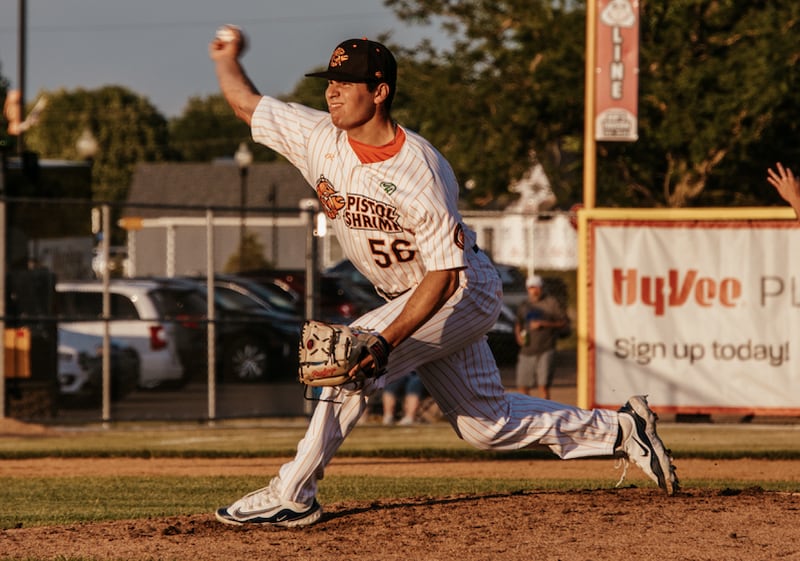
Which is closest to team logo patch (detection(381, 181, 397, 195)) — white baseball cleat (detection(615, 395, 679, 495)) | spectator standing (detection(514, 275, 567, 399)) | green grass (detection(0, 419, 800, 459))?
white baseball cleat (detection(615, 395, 679, 495))

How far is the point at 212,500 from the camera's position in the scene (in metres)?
8.88

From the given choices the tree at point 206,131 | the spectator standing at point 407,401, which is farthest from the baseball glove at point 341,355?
the tree at point 206,131

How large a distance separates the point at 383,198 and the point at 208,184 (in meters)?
65.1

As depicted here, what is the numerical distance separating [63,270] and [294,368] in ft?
11.2

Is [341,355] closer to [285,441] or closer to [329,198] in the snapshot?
[329,198]

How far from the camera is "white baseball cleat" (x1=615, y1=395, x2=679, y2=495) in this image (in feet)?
23.1

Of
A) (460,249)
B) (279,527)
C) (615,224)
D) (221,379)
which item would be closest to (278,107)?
(460,249)

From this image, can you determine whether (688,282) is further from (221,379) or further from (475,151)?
(475,151)

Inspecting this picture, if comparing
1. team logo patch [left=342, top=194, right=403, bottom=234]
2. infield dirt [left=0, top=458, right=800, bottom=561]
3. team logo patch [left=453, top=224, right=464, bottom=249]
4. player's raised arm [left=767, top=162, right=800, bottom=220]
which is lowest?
infield dirt [left=0, top=458, right=800, bottom=561]

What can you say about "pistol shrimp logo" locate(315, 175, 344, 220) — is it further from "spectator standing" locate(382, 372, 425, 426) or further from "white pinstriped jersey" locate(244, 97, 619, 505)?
"spectator standing" locate(382, 372, 425, 426)

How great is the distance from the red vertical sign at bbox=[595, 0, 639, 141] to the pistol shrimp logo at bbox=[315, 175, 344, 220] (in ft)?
26.0

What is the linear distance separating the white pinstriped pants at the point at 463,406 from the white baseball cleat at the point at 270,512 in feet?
0.16

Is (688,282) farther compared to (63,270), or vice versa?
(63,270)

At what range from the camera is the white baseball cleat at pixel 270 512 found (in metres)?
6.46
